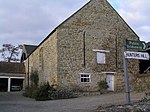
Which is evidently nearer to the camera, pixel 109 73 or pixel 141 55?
pixel 141 55

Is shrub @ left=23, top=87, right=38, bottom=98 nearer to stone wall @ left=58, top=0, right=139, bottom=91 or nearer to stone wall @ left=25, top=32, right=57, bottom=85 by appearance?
stone wall @ left=25, top=32, right=57, bottom=85

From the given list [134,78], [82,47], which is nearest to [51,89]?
[82,47]

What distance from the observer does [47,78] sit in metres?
31.0

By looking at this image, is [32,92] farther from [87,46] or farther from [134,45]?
[134,45]

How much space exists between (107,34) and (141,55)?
59.1ft

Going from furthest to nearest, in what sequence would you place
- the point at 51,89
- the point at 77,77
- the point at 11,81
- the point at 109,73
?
the point at 11,81 < the point at 109,73 < the point at 77,77 < the point at 51,89

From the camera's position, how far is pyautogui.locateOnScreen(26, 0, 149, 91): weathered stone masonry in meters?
27.6

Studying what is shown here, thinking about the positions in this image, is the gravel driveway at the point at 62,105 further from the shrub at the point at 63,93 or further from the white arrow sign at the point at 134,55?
the shrub at the point at 63,93

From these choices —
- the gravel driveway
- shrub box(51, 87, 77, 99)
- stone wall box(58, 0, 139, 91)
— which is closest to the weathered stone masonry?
stone wall box(58, 0, 139, 91)

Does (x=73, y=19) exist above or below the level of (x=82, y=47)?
above

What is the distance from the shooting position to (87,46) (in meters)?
28.9

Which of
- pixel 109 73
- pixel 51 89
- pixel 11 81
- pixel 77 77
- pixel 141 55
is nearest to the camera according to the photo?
pixel 141 55

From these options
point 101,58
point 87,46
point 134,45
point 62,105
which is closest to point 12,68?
point 87,46

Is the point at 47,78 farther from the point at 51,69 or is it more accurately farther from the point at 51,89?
the point at 51,89
